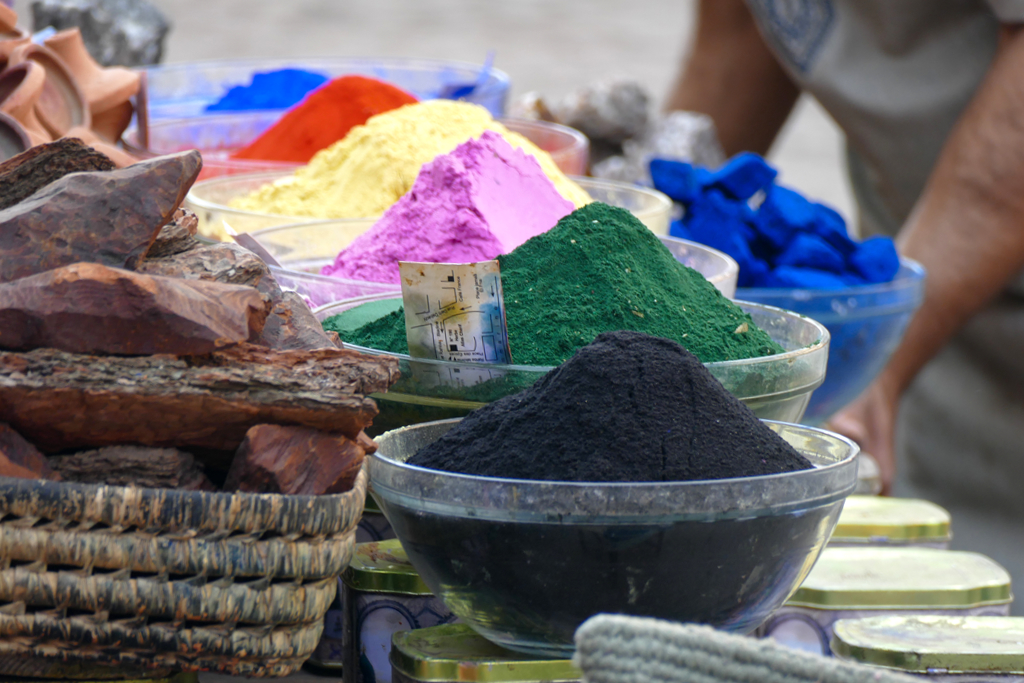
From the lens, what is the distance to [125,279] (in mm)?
368

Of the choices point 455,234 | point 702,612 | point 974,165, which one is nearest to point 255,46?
point 974,165

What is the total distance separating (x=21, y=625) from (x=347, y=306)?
0.85 feet

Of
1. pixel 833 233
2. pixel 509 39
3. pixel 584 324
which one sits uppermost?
pixel 584 324

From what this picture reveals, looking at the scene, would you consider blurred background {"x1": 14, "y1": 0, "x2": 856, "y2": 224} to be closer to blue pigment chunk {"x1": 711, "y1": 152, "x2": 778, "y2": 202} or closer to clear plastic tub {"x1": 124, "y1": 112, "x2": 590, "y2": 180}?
blue pigment chunk {"x1": 711, "y1": 152, "x2": 778, "y2": 202}

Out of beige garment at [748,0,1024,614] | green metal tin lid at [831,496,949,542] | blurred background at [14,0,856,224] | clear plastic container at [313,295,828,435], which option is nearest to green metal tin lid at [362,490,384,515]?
clear plastic container at [313,295,828,435]

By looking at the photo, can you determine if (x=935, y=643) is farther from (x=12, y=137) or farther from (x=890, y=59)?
(x=890, y=59)

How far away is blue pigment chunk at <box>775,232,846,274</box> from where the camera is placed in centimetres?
101

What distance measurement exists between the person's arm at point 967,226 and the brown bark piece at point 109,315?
106 centimetres

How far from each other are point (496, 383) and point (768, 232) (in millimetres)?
632

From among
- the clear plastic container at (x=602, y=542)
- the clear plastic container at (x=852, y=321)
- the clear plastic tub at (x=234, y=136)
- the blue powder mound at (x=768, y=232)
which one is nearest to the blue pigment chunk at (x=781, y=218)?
the blue powder mound at (x=768, y=232)

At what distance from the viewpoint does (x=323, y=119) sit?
919mm

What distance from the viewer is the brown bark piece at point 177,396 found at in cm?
37

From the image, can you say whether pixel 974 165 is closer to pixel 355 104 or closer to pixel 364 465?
pixel 355 104

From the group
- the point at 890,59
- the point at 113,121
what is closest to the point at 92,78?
the point at 113,121
